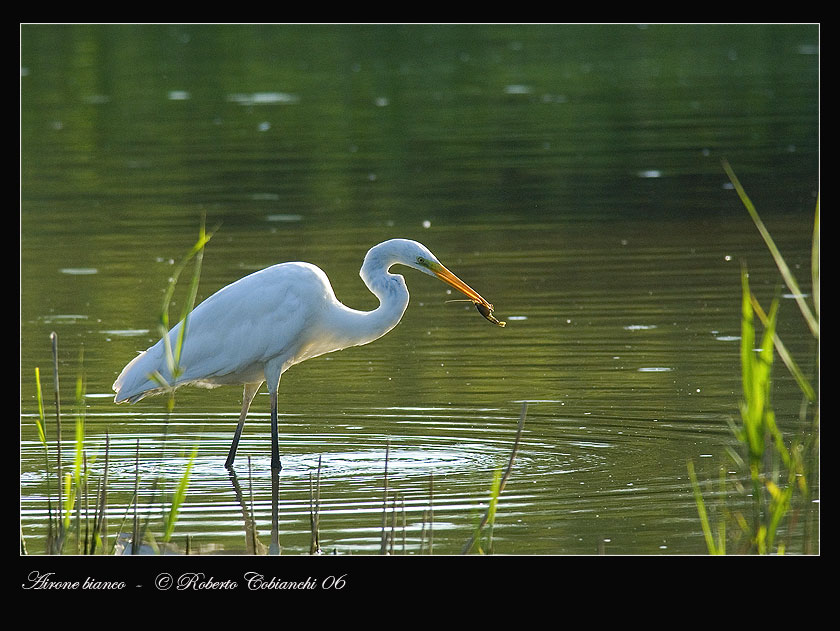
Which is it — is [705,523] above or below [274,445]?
above

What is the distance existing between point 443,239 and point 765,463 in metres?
7.81

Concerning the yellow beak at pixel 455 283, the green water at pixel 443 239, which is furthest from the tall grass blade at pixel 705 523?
the yellow beak at pixel 455 283

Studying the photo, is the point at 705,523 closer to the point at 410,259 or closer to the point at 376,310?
the point at 410,259

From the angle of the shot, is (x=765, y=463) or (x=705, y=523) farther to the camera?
(x=765, y=463)

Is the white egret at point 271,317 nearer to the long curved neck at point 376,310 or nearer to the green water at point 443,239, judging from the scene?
the long curved neck at point 376,310

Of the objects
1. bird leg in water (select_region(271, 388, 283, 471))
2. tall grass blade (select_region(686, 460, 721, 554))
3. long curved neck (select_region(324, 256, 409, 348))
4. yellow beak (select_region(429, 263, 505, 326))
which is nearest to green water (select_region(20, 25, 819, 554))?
bird leg in water (select_region(271, 388, 283, 471))

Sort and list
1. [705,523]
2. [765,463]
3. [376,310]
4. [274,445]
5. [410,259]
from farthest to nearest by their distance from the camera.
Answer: [376,310]
[410,259]
[274,445]
[765,463]
[705,523]

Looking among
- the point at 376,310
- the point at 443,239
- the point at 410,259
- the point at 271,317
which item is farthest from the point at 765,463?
the point at 443,239

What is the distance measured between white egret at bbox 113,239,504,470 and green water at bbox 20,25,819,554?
1.58 feet

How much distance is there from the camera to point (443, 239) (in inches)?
603

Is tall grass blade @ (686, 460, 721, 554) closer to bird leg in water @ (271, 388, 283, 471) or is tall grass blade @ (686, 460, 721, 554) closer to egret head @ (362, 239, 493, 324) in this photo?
egret head @ (362, 239, 493, 324)

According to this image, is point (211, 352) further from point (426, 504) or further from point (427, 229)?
point (427, 229)

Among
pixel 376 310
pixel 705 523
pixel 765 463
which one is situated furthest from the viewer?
pixel 376 310

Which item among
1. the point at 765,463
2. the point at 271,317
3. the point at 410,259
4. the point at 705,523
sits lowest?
the point at 765,463
